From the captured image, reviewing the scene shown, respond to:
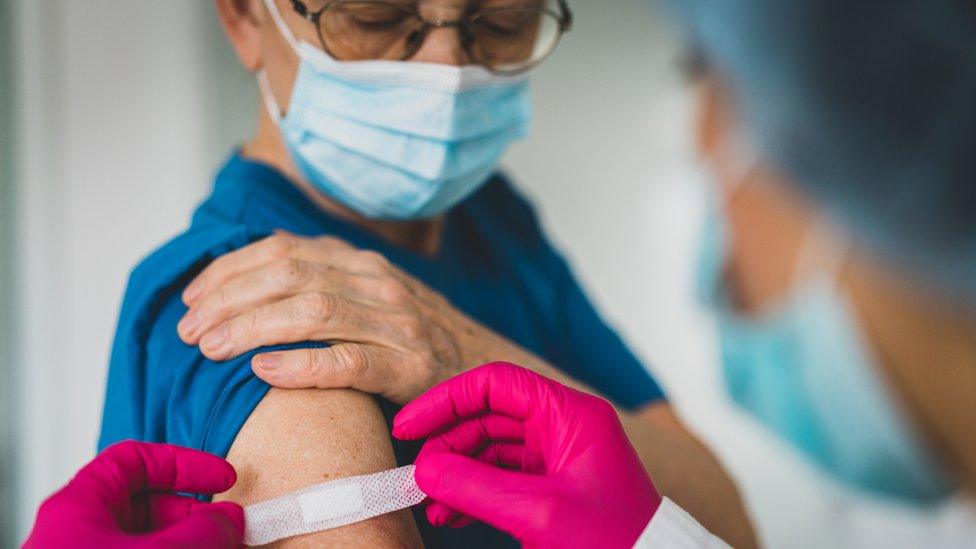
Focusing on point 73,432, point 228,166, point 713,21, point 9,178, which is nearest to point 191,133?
point 9,178

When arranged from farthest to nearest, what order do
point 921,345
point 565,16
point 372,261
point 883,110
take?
point 921,345, point 883,110, point 565,16, point 372,261

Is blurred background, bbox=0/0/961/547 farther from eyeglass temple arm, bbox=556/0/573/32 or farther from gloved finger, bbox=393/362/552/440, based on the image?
gloved finger, bbox=393/362/552/440

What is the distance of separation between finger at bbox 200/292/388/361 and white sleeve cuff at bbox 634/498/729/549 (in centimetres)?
34

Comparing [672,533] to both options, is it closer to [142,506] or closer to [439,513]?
[439,513]

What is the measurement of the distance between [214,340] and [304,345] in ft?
0.28

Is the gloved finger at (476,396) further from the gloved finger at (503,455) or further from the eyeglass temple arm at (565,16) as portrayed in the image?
the eyeglass temple arm at (565,16)

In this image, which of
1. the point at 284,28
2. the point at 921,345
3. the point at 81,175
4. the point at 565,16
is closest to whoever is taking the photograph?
the point at 284,28

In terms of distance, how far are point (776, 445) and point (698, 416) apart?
1.43 ft

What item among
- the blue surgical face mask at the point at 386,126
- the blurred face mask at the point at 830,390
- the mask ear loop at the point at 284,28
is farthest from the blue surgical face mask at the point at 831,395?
the mask ear loop at the point at 284,28

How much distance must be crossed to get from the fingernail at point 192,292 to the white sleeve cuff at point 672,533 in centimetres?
50

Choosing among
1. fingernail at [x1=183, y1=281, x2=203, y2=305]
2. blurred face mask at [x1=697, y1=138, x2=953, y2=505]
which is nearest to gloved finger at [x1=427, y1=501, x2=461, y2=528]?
fingernail at [x1=183, y1=281, x2=203, y2=305]

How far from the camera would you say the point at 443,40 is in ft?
3.67

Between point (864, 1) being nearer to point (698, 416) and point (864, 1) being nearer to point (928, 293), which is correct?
point (928, 293)

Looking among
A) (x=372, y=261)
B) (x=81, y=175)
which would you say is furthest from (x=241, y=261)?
(x=81, y=175)
